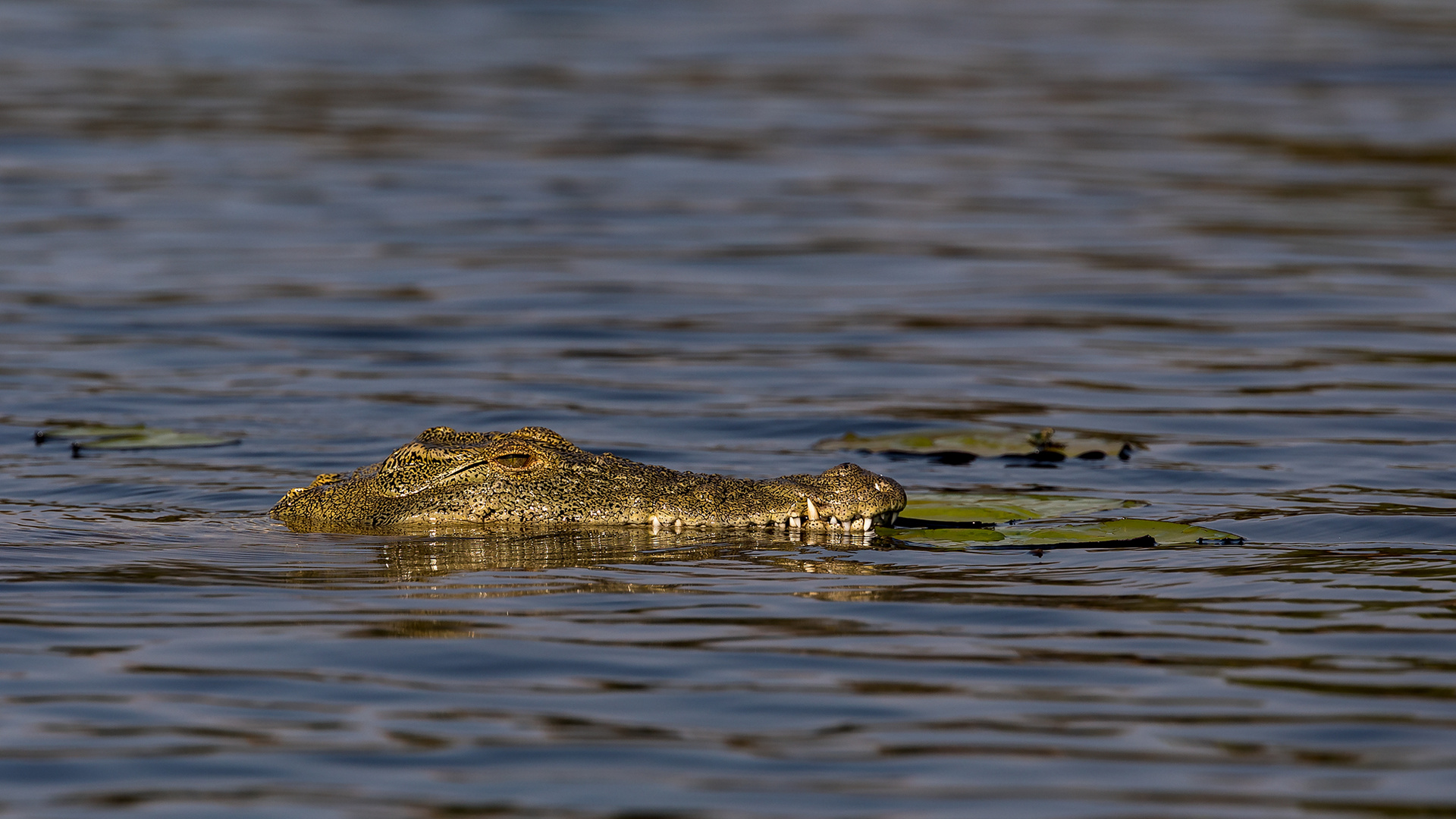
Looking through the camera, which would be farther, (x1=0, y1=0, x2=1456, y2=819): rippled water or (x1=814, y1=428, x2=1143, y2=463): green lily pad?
(x1=814, y1=428, x2=1143, y2=463): green lily pad

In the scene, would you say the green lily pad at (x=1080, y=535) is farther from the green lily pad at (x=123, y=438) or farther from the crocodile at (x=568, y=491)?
the green lily pad at (x=123, y=438)

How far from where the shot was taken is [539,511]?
309 inches

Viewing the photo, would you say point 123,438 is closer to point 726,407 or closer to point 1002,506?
point 726,407

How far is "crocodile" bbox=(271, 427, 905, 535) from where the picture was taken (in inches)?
303

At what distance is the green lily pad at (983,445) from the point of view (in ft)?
32.2

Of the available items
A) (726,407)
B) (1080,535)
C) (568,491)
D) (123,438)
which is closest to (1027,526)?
(1080,535)

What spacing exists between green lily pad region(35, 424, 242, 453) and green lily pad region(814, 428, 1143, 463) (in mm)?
3134

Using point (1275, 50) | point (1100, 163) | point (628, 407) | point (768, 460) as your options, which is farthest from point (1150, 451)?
point (1275, 50)

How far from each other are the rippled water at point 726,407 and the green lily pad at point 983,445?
0.16 m

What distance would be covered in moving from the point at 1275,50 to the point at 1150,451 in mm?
22601

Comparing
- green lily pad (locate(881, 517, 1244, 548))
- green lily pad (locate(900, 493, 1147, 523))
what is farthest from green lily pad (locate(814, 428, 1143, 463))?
green lily pad (locate(881, 517, 1244, 548))

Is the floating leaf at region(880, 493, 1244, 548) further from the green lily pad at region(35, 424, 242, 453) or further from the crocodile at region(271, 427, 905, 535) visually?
the green lily pad at region(35, 424, 242, 453)

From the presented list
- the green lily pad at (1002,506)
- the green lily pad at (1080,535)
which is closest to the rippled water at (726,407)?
the green lily pad at (1080,535)

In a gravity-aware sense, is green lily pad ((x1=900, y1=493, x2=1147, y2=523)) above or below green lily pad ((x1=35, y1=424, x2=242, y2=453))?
below
